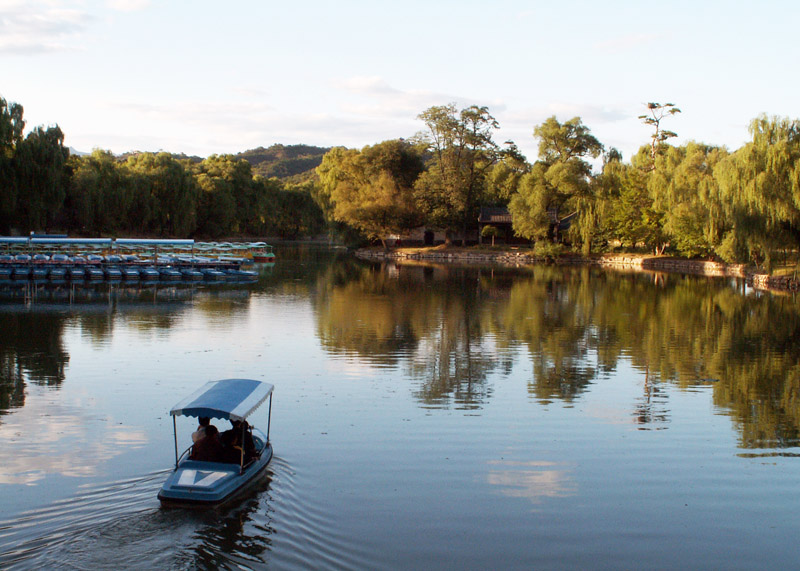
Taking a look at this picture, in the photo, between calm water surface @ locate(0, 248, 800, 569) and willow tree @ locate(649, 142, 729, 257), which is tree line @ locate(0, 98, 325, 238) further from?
willow tree @ locate(649, 142, 729, 257)

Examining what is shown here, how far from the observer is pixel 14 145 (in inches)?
2384

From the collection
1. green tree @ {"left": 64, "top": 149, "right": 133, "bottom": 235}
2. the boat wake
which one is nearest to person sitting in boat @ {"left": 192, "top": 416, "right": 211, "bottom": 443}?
the boat wake

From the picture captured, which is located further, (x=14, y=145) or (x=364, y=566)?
(x=14, y=145)

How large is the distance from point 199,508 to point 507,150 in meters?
83.8

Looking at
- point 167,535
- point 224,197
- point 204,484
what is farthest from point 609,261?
point 167,535

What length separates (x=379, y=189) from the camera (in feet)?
267

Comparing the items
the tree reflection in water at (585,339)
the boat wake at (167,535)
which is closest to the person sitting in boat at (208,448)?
the boat wake at (167,535)

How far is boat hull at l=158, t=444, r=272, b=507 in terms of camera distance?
956cm

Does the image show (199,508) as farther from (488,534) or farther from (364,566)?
(488,534)

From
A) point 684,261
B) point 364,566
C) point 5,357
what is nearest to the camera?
point 364,566

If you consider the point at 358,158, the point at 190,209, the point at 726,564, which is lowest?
the point at 726,564

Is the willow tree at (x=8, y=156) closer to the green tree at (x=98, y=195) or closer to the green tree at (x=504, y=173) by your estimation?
the green tree at (x=98, y=195)

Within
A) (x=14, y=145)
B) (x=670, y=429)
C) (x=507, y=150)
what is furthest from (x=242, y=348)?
(x=507, y=150)

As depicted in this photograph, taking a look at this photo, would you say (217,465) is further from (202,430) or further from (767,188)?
(767,188)
